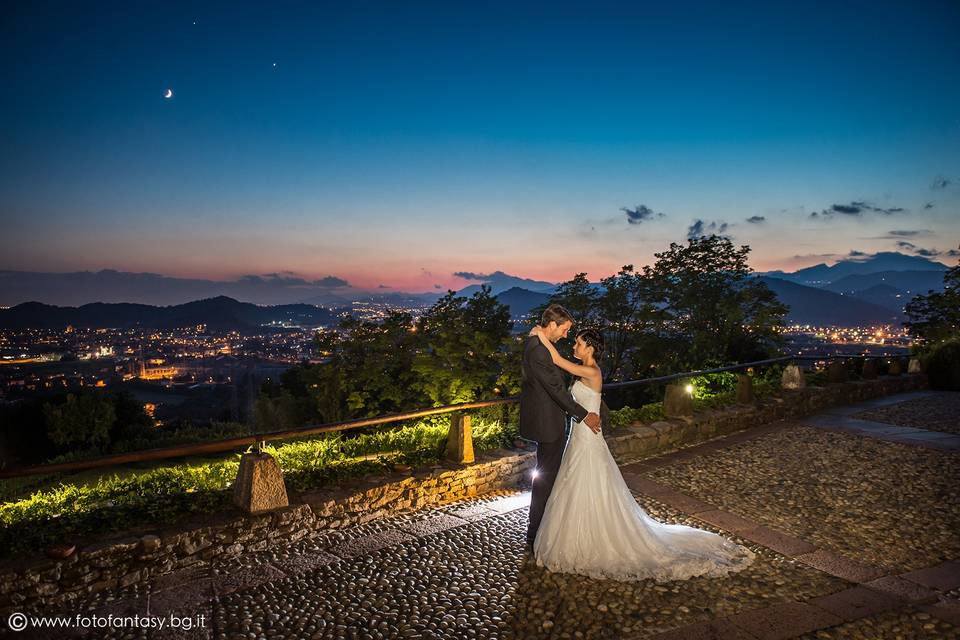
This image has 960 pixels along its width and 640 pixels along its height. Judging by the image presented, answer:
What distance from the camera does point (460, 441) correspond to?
19.1 feet

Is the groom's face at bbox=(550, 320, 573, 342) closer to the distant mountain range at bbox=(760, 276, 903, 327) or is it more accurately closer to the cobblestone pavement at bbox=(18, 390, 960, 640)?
the cobblestone pavement at bbox=(18, 390, 960, 640)

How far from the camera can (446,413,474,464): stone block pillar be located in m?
5.79

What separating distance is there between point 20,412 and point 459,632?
106 ft

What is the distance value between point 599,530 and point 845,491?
141 inches

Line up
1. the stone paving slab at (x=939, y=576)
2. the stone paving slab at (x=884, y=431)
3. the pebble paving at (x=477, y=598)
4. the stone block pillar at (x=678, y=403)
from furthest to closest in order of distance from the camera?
the stone block pillar at (x=678, y=403), the stone paving slab at (x=884, y=431), the stone paving slab at (x=939, y=576), the pebble paving at (x=477, y=598)

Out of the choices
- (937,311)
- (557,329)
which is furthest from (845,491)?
(937,311)

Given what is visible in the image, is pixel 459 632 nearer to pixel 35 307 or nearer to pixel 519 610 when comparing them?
pixel 519 610

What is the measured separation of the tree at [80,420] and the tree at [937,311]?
3386 cm

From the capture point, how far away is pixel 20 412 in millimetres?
26000

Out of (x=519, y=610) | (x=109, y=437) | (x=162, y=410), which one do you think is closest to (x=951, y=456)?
(x=519, y=610)

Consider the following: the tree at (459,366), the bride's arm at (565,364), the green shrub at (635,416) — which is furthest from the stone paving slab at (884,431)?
the bride's arm at (565,364)

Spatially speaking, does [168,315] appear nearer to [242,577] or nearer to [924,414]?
[242,577]

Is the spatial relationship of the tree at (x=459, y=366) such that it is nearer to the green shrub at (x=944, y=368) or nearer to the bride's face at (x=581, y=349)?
the bride's face at (x=581, y=349)

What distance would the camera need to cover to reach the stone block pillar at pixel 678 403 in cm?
810
